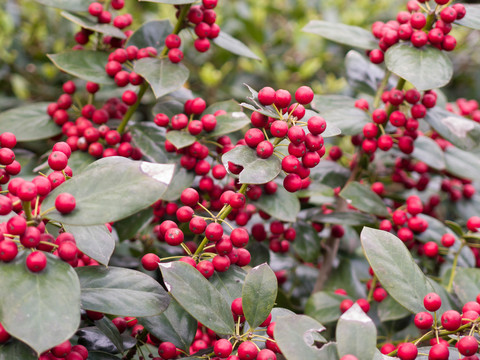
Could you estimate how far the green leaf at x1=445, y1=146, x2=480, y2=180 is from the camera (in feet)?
5.40

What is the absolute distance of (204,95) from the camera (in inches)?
115

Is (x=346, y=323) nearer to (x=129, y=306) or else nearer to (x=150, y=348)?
(x=129, y=306)

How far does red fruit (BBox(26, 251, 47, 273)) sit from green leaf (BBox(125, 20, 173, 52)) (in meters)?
0.82

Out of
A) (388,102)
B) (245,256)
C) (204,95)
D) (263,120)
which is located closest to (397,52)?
(388,102)

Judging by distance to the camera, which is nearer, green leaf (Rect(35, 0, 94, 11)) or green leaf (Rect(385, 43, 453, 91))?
green leaf (Rect(385, 43, 453, 91))

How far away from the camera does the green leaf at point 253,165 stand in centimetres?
90

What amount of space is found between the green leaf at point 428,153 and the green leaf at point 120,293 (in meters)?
0.94

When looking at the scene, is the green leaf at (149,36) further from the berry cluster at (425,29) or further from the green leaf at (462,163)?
the green leaf at (462,163)

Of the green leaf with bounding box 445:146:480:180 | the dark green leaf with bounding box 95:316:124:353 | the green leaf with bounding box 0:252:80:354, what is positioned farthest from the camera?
the green leaf with bounding box 445:146:480:180

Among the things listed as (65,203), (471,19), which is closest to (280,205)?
(65,203)

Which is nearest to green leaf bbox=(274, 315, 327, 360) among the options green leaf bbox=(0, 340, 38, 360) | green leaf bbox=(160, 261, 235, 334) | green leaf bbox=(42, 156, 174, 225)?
green leaf bbox=(160, 261, 235, 334)

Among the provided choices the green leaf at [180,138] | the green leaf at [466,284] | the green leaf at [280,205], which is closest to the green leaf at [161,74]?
the green leaf at [180,138]

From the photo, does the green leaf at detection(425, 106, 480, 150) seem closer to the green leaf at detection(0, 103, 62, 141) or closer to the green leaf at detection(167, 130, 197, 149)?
the green leaf at detection(167, 130, 197, 149)

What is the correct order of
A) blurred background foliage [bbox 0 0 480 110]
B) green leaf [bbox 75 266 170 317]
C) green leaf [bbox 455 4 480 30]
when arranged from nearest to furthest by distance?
green leaf [bbox 75 266 170 317], green leaf [bbox 455 4 480 30], blurred background foliage [bbox 0 0 480 110]
